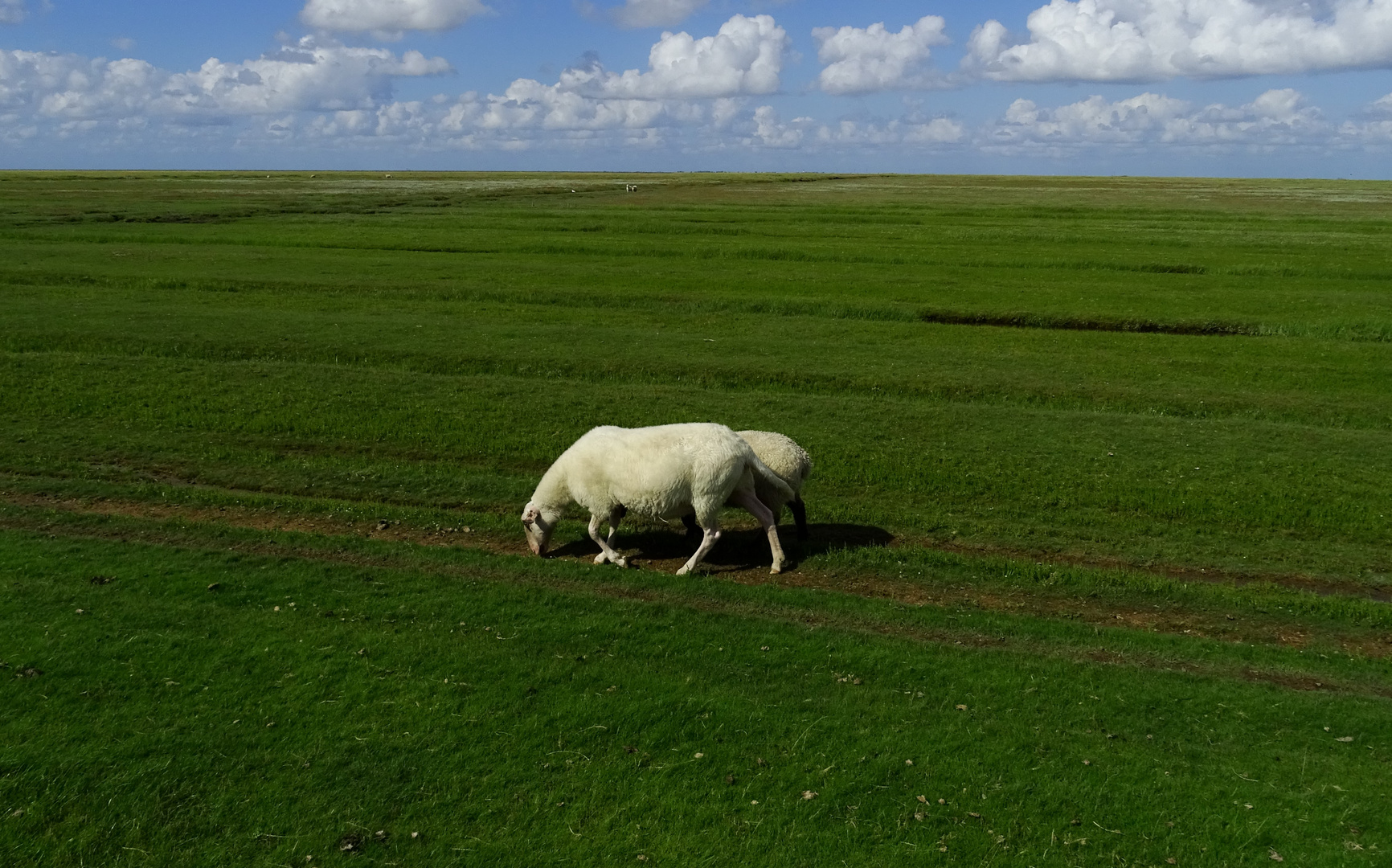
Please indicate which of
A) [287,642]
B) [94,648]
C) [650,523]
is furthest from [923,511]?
[94,648]

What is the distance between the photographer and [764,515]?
16.1 m

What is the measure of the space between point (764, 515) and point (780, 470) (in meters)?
1.18

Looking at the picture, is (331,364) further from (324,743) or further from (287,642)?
(324,743)

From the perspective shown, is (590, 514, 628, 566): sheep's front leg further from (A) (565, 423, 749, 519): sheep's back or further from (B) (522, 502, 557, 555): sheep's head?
(B) (522, 502, 557, 555): sheep's head

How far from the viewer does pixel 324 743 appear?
10.4 metres

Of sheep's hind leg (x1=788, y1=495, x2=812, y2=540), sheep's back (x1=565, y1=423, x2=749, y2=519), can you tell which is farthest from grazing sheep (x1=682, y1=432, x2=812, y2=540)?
sheep's back (x1=565, y1=423, x2=749, y2=519)

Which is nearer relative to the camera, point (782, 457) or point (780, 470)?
point (780, 470)

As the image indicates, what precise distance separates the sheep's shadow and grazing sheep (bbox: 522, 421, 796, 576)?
0.49 meters

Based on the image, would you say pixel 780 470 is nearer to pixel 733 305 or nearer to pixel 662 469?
Result: pixel 662 469

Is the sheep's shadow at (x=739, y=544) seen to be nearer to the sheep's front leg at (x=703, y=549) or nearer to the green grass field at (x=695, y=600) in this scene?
the green grass field at (x=695, y=600)

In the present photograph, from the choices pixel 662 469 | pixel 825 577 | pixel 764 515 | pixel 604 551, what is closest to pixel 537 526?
pixel 604 551

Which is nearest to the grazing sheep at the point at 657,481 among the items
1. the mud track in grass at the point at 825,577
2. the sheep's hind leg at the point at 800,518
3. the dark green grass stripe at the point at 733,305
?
the mud track in grass at the point at 825,577

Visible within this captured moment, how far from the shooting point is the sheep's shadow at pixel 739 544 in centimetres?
1681

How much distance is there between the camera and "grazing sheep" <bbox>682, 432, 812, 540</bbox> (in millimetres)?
16656
